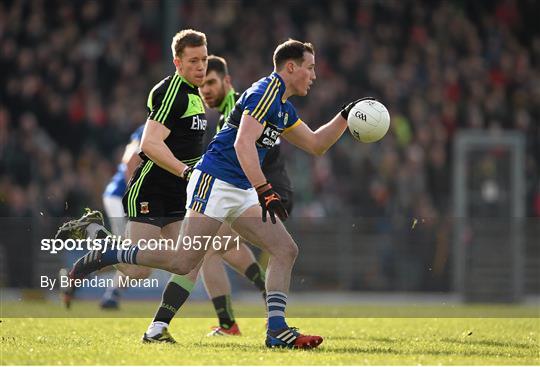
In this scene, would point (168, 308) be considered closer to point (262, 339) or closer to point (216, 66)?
point (262, 339)

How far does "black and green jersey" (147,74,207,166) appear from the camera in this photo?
31.1 feet

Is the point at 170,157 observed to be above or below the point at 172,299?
above

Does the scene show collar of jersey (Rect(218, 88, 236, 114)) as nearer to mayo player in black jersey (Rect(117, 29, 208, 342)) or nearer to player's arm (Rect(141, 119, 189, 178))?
mayo player in black jersey (Rect(117, 29, 208, 342))

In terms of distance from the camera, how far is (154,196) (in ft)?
32.3

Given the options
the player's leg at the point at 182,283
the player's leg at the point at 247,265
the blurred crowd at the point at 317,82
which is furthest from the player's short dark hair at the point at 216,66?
the blurred crowd at the point at 317,82

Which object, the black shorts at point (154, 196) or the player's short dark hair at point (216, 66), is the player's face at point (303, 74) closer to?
the black shorts at point (154, 196)

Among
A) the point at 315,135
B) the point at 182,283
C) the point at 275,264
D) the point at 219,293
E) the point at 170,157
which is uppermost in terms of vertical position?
the point at 315,135

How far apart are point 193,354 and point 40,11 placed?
1568 cm

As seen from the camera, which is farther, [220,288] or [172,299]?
[220,288]

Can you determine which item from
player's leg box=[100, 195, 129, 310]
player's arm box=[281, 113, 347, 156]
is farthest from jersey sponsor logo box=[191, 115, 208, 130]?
player's leg box=[100, 195, 129, 310]

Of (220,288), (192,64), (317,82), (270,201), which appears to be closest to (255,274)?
(220,288)

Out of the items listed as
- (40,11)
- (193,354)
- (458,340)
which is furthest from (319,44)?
(193,354)

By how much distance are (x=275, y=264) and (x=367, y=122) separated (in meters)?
1.28

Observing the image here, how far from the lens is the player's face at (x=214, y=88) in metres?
11.1
